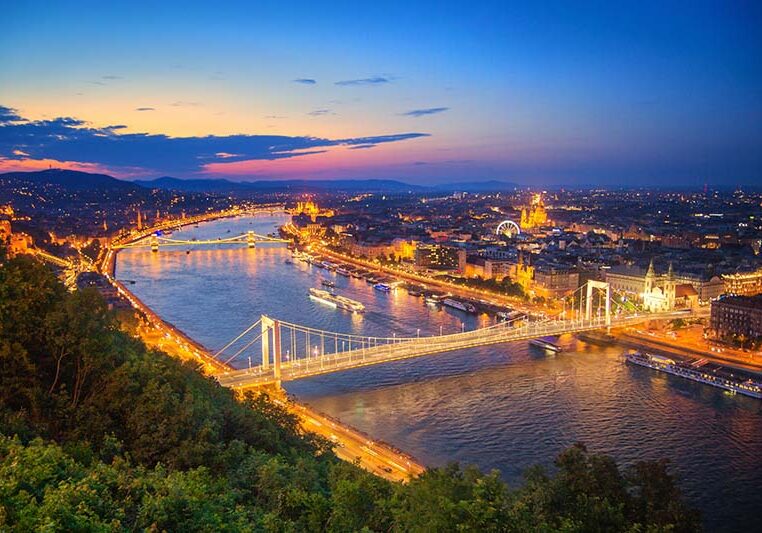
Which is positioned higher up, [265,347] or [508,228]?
[508,228]

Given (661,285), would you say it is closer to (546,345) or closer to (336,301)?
(546,345)

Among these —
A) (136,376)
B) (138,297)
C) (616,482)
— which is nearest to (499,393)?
(616,482)

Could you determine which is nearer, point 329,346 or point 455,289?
point 329,346

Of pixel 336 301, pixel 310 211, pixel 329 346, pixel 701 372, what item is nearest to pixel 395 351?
pixel 329 346

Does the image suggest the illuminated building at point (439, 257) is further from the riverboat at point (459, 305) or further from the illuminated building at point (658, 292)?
the illuminated building at point (658, 292)

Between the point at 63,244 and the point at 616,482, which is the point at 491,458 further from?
the point at 63,244

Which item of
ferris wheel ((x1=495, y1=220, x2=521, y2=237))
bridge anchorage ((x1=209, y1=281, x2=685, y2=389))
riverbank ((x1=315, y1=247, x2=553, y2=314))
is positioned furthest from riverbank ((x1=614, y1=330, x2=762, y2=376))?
ferris wheel ((x1=495, y1=220, x2=521, y2=237))

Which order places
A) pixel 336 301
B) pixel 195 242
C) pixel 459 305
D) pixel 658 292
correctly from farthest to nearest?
pixel 195 242, pixel 459 305, pixel 658 292, pixel 336 301

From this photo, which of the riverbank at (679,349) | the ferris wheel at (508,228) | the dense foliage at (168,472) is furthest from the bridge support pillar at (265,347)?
the ferris wheel at (508,228)
